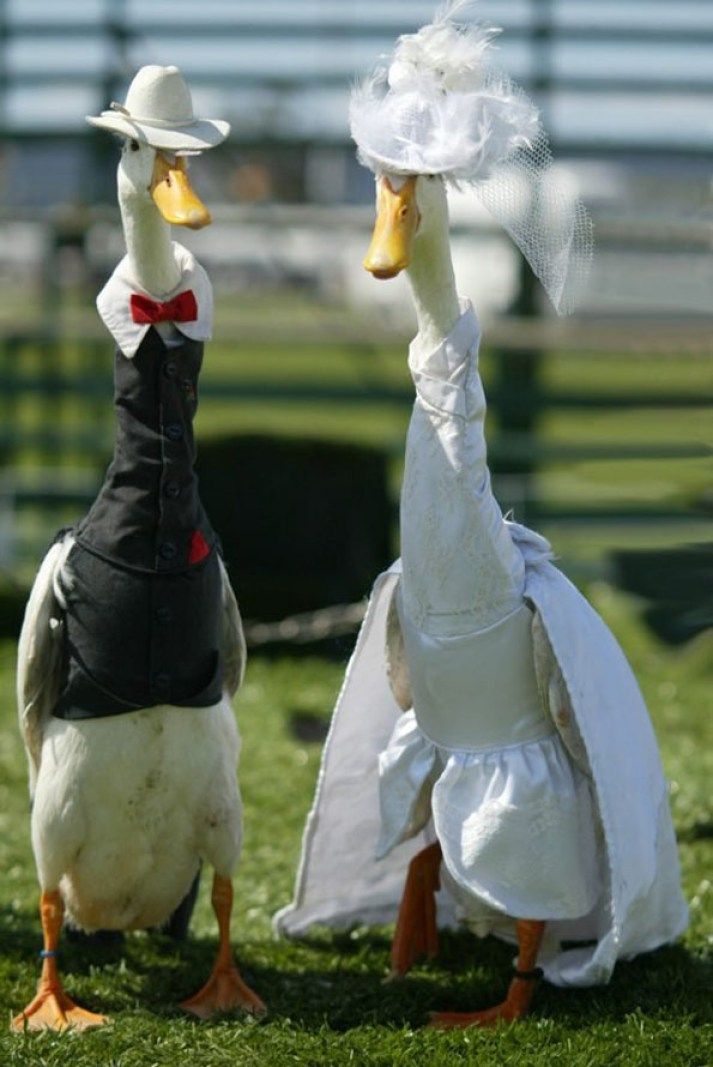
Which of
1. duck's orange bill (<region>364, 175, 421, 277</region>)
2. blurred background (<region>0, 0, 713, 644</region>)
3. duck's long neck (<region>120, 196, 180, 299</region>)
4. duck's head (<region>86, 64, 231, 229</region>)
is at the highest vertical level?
duck's head (<region>86, 64, 231, 229</region>)

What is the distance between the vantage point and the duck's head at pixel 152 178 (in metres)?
2.87

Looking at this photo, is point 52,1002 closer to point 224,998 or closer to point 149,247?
point 224,998

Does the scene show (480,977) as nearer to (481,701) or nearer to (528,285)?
(481,701)

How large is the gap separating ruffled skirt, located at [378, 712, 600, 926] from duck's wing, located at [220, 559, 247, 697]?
48 cm

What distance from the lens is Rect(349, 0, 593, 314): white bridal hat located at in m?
2.84

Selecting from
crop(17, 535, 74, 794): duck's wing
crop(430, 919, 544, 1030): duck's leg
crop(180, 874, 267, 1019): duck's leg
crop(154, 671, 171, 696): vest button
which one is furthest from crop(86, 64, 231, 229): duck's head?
crop(430, 919, 544, 1030): duck's leg

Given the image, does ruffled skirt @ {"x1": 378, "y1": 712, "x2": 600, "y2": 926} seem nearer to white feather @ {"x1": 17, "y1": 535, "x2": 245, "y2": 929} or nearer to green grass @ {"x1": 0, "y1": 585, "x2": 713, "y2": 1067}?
green grass @ {"x1": 0, "y1": 585, "x2": 713, "y2": 1067}

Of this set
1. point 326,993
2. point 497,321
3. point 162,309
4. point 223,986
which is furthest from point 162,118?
point 497,321

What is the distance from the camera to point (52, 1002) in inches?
127

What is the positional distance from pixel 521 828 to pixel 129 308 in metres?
1.18

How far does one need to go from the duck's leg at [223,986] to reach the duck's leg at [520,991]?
0.37m

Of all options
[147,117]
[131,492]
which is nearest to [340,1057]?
[131,492]

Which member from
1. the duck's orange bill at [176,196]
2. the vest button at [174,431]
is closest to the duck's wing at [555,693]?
the vest button at [174,431]

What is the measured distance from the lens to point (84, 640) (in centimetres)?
310
